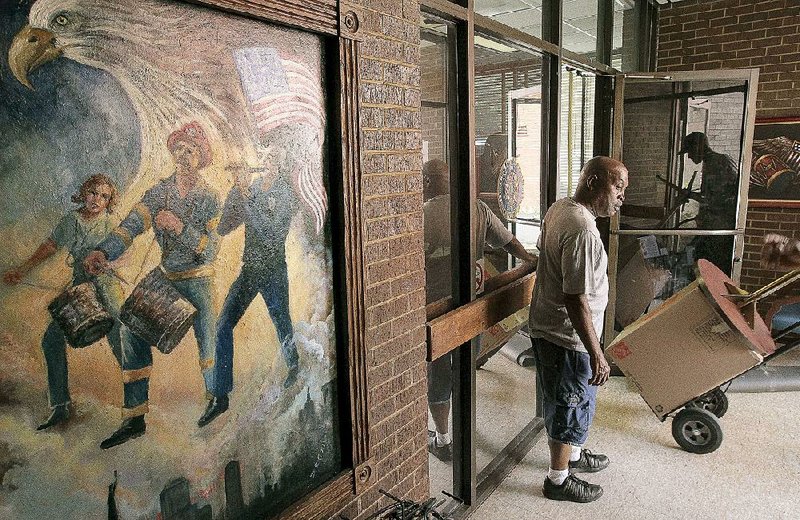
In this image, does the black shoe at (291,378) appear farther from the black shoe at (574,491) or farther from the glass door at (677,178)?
the glass door at (677,178)

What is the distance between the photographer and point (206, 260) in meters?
1.35

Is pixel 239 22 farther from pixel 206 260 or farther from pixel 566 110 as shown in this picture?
pixel 566 110

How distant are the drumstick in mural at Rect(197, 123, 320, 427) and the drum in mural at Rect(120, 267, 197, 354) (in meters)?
0.12

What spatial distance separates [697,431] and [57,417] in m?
3.29

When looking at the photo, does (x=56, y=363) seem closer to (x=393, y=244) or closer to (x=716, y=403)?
(x=393, y=244)

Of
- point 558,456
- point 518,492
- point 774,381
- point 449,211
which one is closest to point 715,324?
point 558,456

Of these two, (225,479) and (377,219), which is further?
(377,219)

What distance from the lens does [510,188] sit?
2943mm

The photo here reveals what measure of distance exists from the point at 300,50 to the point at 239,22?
8.3 inches

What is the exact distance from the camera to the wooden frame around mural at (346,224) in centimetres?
160

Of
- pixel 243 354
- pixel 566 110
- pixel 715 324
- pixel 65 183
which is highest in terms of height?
pixel 566 110

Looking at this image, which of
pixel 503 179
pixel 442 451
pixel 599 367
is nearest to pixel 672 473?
pixel 599 367

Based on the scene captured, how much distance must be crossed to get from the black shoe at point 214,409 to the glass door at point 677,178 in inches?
135

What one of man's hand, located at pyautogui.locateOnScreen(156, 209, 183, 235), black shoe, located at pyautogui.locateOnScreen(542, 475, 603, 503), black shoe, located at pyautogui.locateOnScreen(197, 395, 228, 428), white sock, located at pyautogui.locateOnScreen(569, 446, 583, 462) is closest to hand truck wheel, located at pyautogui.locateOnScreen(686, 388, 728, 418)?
white sock, located at pyautogui.locateOnScreen(569, 446, 583, 462)
